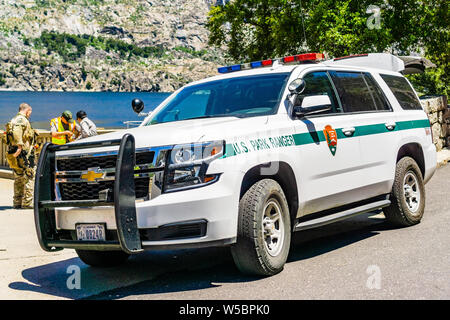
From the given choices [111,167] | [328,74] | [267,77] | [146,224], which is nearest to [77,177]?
[111,167]

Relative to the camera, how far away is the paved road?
5148 millimetres

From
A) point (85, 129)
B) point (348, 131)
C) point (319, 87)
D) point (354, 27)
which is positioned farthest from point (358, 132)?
point (354, 27)

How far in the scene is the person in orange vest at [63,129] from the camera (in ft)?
41.7

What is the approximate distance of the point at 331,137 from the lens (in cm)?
647

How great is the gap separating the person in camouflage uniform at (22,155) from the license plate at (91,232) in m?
6.10

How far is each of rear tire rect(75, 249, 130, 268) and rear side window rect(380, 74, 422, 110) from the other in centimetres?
404

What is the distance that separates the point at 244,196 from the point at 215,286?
0.83m

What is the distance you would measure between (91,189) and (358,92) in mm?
3525

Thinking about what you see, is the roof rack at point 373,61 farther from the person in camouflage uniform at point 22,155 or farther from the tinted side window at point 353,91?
the person in camouflage uniform at point 22,155

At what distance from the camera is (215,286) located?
5.43 metres

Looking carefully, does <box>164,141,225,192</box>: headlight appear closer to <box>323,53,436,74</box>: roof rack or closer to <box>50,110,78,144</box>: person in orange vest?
<box>323,53,436,74</box>: roof rack

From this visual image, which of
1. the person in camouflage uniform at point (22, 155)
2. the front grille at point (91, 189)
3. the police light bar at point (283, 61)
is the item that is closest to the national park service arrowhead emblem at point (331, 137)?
the police light bar at point (283, 61)

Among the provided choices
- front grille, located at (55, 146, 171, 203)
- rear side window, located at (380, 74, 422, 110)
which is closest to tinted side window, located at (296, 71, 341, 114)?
rear side window, located at (380, 74, 422, 110)

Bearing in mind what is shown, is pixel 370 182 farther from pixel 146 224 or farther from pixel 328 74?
pixel 146 224
